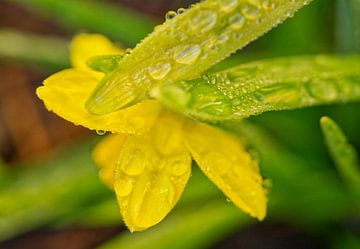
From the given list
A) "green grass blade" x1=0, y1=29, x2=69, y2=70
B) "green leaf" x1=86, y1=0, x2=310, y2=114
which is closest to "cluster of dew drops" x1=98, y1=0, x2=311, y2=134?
"green leaf" x1=86, y1=0, x2=310, y2=114

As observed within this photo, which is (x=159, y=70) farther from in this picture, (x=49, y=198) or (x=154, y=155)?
(x=49, y=198)

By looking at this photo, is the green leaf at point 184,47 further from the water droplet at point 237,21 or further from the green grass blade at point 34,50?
the green grass blade at point 34,50

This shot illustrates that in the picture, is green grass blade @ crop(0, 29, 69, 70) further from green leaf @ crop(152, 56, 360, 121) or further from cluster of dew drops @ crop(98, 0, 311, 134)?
cluster of dew drops @ crop(98, 0, 311, 134)

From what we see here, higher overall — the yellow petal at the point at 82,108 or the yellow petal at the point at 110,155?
the yellow petal at the point at 82,108

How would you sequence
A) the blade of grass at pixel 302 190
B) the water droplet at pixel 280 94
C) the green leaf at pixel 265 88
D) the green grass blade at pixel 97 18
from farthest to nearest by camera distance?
the green grass blade at pixel 97 18 → the blade of grass at pixel 302 190 → the water droplet at pixel 280 94 → the green leaf at pixel 265 88

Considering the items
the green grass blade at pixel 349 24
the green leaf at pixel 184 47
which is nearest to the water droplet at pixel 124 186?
the green leaf at pixel 184 47

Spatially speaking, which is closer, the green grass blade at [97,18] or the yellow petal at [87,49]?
the yellow petal at [87,49]

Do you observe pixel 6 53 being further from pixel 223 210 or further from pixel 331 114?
pixel 331 114
